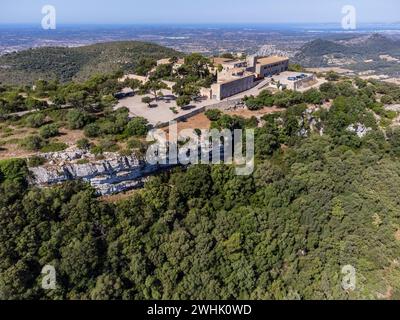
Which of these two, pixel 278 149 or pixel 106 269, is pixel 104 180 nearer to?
pixel 106 269

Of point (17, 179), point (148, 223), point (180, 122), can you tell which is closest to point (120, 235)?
point (148, 223)

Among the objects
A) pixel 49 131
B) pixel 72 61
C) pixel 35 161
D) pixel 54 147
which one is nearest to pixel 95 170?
pixel 35 161

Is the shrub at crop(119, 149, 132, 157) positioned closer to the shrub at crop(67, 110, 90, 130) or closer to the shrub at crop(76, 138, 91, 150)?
the shrub at crop(76, 138, 91, 150)

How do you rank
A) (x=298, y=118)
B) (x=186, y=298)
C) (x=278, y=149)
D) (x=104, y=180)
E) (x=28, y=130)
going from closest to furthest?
(x=186, y=298) → (x=104, y=180) → (x=28, y=130) → (x=278, y=149) → (x=298, y=118)

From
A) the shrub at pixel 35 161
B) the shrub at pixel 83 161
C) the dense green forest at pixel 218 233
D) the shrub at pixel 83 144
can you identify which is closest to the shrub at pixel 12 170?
the dense green forest at pixel 218 233

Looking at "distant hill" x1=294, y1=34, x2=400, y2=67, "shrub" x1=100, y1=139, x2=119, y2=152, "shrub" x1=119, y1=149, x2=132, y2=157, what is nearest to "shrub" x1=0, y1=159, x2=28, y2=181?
"shrub" x1=100, y1=139, x2=119, y2=152

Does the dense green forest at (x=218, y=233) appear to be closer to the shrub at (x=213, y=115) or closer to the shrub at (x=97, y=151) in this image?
the shrub at (x=97, y=151)
